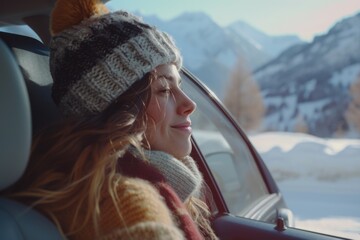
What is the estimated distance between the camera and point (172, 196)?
1.22 m

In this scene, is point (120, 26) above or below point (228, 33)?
above

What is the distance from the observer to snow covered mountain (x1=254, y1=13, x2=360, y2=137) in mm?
28891

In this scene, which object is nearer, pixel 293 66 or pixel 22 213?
pixel 22 213

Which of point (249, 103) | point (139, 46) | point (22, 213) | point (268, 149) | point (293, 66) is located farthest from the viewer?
point (293, 66)

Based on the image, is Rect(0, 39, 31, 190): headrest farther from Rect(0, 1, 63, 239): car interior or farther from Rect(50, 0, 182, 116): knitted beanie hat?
Rect(50, 0, 182, 116): knitted beanie hat

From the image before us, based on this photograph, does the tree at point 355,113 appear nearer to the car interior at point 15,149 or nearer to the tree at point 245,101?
the tree at point 245,101

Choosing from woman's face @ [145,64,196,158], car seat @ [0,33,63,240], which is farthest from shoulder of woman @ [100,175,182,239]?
woman's face @ [145,64,196,158]

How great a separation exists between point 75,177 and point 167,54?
A: 489 millimetres

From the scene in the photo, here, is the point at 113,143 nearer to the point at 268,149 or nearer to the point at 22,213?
the point at 22,213

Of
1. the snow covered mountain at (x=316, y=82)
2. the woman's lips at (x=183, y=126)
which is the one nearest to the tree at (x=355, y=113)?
the snow covered mountain at (x=316, y=82)

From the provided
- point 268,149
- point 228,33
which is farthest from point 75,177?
point 228,33

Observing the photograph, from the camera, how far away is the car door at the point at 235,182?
2039mm

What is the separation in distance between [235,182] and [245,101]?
1867 centimetres

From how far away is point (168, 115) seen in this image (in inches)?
57.0
